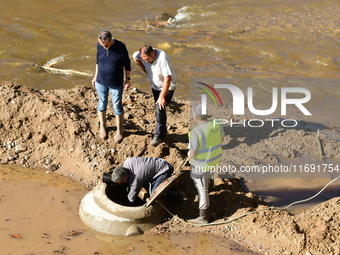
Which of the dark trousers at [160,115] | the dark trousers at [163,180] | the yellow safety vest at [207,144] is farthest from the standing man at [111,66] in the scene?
the yellow safety vest at [207,144]

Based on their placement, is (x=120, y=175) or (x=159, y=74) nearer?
(x=120, y=175)

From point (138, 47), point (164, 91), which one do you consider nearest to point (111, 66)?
point (164, 91)

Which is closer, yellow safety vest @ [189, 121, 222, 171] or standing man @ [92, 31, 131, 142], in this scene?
yellow safety vest @ [189, 121, 222, 171]

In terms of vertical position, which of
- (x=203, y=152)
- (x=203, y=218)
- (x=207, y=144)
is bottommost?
(x=203, y=218)

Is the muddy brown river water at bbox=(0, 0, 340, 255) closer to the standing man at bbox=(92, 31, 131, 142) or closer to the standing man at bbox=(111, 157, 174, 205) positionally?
the standing man at bbox=(111, 157, 174, 205)

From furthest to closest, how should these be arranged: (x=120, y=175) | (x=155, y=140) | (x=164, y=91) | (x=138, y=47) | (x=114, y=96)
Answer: (x=138, y=47)
(x=155, y=140)
(x=114, y=96)
(x=164, y=91)
(x=120, y=175)

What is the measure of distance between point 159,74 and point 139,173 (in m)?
1.71

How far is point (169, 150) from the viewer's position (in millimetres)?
7281

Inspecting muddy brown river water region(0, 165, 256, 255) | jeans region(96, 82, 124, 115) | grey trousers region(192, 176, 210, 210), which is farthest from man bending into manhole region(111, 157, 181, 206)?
jeans region(96, 82, 124, 115)

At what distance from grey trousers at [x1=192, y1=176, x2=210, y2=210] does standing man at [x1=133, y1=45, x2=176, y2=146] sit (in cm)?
148

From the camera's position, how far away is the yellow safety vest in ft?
18.8

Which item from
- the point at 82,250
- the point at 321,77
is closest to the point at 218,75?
the point at 321,77

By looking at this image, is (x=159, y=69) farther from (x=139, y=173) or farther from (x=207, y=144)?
(x=139, y=173)

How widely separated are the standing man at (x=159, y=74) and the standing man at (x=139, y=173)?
103 centimetres
